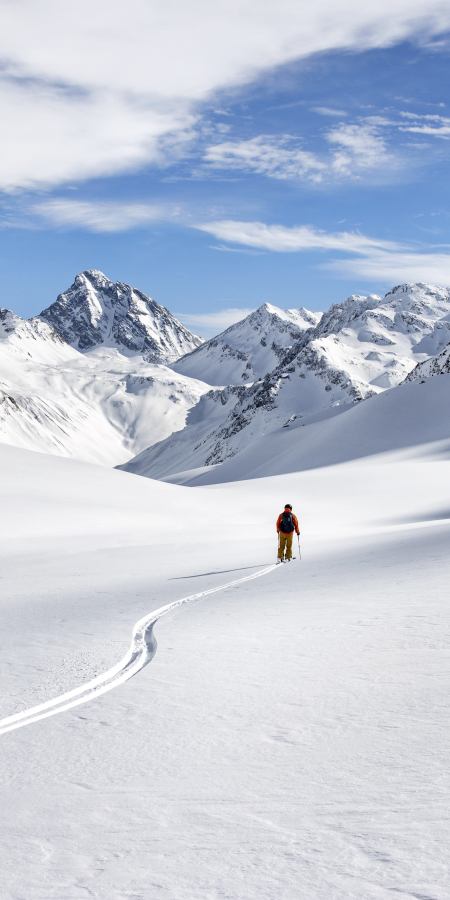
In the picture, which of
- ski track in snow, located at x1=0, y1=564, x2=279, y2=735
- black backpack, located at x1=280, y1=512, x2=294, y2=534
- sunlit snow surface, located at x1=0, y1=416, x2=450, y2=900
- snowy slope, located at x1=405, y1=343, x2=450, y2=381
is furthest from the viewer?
snowy slope, located at x1=405, y1=343, x2=450, y2=381

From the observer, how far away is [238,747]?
4.41m

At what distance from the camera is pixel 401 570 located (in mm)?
13094

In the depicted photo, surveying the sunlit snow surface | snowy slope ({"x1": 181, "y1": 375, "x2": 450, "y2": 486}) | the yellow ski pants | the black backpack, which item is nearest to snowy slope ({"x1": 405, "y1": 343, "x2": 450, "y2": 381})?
snowy slope ({"x1": 181, "y1": 375, "x2": 450, "y2": 486})

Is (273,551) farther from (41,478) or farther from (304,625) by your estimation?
(41,478)

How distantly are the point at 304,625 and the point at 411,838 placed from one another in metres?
5.48

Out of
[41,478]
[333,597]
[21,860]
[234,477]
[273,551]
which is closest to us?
[21,860]

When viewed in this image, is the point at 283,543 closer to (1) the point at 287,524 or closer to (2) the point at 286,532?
(2) the point at 286,532

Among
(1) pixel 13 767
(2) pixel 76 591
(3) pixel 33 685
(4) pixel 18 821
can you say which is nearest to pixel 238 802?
(4) pixel 18 821

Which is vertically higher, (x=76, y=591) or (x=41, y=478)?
(x=41, y=478)

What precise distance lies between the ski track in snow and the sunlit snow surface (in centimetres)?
14

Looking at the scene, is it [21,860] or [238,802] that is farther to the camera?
[238,802]

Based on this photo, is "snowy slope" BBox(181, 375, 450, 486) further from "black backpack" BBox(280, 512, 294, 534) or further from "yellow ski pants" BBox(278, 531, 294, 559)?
"yellow ski pants" BBox(278, 531, 294, 559)

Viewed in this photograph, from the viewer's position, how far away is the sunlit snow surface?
3.02 m

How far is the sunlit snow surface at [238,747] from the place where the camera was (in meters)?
3.02
